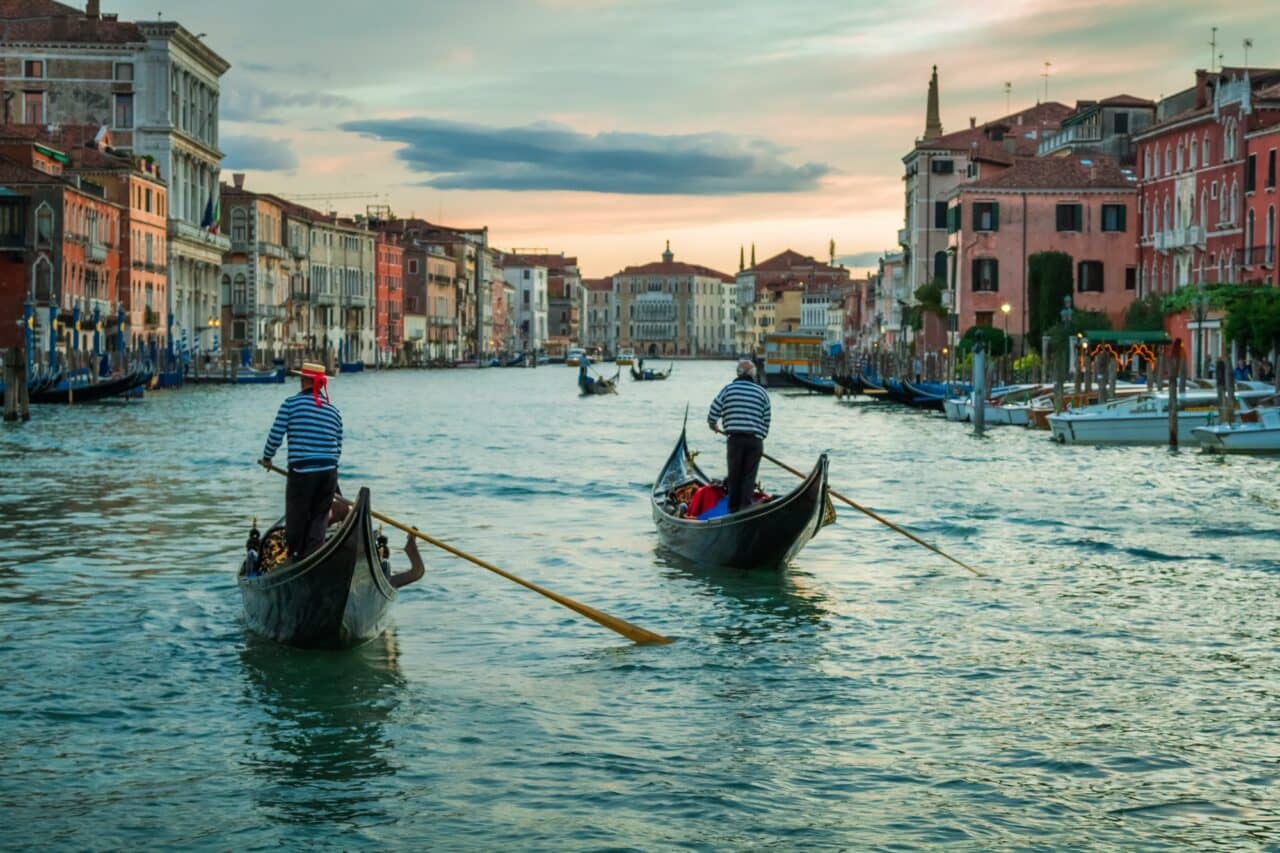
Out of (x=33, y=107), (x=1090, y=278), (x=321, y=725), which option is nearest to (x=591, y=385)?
(x=1090, y=278)

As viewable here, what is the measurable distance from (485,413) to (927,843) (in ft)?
114

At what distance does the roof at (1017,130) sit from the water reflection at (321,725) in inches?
2005

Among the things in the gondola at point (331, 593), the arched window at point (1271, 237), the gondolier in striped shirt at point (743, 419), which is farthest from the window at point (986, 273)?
the gondola at point (331, 593)

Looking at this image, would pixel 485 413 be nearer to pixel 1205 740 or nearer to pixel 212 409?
pixel 212 409

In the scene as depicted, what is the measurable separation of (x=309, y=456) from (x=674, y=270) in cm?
14743

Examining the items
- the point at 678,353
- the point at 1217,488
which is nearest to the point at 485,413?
the point at 1217,488

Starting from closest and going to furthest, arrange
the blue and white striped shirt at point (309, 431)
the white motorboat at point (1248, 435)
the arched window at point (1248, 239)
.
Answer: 1. the blue and white striped shirt at point (309, 431)
2. the white motorboat at point (1248, 435)
3. the arched window at point (1248, 239)

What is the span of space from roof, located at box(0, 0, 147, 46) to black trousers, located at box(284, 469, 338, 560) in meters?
52.2

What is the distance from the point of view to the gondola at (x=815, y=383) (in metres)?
54.0

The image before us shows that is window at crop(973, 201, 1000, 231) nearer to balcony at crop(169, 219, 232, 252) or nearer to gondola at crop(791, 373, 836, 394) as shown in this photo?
gondola at crop(791, 373, 836, 394)

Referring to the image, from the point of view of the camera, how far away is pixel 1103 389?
2731 centimetres

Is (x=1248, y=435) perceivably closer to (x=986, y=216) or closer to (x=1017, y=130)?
(x=986, y=216)

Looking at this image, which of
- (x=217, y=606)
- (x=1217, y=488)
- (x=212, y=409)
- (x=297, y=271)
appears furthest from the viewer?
(x=297, y=271)

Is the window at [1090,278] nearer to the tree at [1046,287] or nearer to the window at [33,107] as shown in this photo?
the tree at [1046,287]
